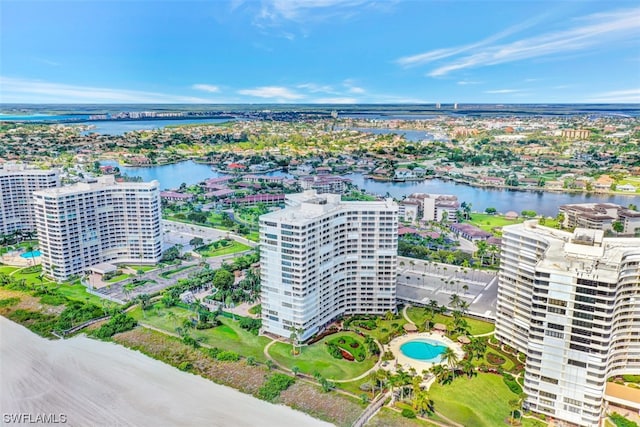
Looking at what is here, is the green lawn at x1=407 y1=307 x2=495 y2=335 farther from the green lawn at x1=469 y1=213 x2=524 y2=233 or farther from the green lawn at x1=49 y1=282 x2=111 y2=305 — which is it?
the green lawn at x1=469 y1=213 x2=524 y2=233

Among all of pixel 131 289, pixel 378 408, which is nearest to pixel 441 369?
pixel 378 408

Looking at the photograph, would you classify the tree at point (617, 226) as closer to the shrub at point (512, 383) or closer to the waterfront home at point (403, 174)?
the shrub at point (512, 383)

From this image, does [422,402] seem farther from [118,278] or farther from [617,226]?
[617,226]

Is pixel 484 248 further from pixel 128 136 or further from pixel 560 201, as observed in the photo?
pixel 128 136

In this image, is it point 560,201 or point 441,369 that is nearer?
point 441,369

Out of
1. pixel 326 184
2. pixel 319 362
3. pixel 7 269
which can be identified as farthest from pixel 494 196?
pixel 7 269
